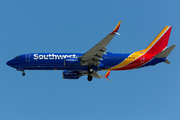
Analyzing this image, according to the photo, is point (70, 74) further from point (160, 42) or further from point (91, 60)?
point (160, 42)

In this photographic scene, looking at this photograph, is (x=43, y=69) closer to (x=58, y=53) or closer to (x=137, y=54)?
(x=58, y=53)

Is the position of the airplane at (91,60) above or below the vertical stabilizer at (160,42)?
below

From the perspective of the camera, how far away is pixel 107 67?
65.4 m

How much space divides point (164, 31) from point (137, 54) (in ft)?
25.8

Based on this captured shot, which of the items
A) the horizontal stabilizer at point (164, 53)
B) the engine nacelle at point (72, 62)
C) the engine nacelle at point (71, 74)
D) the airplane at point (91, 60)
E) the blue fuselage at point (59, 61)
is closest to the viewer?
the horizontal stabilizer at point (164, 53)

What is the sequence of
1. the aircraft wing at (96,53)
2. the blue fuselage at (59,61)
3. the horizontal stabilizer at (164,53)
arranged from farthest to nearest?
1. the blue fuselage at (59,61)
2. the horizontal stabilizer at (164,53)
3. the aircraft wing at (96,53)

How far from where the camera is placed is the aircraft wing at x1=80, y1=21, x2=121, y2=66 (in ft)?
188

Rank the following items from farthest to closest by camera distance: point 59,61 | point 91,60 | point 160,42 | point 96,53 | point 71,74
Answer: point 71,74, point 160,42, point 59,61, point 91,60, point 96,53

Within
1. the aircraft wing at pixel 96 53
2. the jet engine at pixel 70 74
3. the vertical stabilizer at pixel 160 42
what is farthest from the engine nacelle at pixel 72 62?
the vertical stabilizer at pixel 160 42

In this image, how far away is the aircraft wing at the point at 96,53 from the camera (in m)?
57.2

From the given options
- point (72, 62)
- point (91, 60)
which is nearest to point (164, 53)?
point (91, 60)

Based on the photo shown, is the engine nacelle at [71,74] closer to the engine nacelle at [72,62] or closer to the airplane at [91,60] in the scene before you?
the airplane at [91,60]

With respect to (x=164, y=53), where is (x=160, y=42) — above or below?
above

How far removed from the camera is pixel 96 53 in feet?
203
